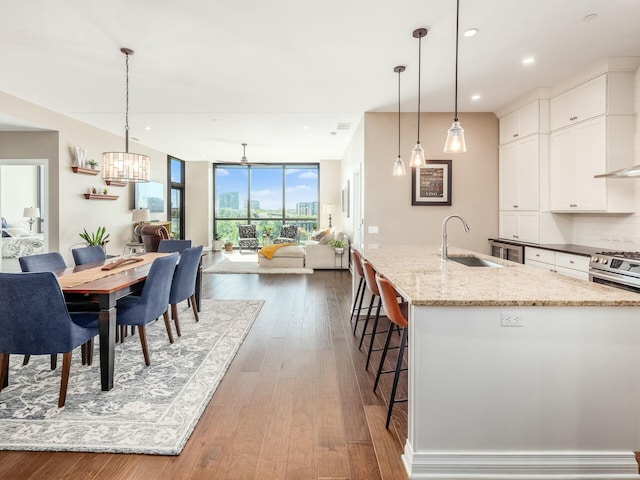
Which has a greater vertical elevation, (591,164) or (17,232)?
(591,164)

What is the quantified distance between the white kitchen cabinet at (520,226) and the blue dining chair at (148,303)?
14.0 ft

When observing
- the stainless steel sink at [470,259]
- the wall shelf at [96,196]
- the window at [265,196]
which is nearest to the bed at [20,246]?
the wall shelf at [96,196]

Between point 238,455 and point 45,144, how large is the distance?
6.22m

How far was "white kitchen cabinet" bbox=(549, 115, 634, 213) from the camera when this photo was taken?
12.0 ft

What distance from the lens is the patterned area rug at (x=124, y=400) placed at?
1995 millimetres

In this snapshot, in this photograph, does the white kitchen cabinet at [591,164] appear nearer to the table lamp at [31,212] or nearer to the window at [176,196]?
the window at [176,196]

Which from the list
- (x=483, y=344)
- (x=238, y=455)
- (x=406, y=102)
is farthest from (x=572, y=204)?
(x=238, y=455)

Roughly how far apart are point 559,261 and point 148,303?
405cm

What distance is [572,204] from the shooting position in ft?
13.7

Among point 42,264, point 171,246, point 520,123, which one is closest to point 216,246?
point 171,246

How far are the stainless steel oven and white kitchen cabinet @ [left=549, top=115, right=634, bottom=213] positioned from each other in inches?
31.4

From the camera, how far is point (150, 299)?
2.90m

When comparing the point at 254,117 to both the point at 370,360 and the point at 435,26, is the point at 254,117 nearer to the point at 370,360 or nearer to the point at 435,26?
the point at 435,26

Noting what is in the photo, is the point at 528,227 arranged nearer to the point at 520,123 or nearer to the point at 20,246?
the point at 520,123
